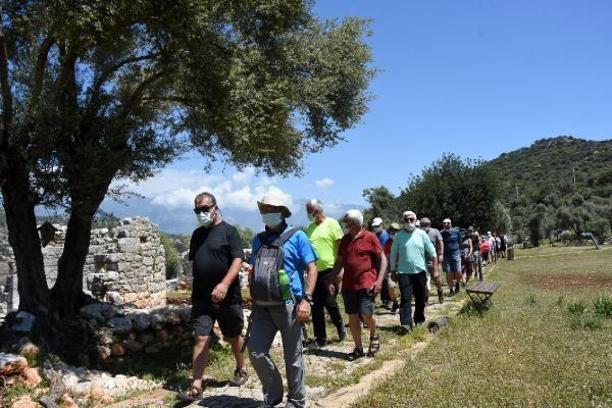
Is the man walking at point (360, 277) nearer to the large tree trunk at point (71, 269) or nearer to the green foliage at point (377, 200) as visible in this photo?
the large tree trunk at point (71, 269)

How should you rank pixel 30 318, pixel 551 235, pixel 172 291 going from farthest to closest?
pixel 551 235 < pixel 172 291 < pixel 30 318

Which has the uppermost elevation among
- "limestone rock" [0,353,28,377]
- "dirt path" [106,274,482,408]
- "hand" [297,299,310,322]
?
"hand" [297,299,310,322]

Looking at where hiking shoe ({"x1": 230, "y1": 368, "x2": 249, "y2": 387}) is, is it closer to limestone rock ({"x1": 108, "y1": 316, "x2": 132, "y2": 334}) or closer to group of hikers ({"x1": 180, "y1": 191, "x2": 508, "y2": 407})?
group of hikers ({"x1": 180, "y1": 191, "x2": 508, "y2": 407})

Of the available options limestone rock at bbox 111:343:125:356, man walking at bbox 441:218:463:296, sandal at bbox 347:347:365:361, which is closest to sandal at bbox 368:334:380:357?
sandal at bbox 347:347:365:361

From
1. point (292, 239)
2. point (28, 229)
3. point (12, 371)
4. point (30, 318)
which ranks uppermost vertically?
point (28, 229)

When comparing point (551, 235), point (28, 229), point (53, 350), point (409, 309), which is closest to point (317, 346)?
point (409, 309)

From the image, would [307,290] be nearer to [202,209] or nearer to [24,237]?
[202,209]

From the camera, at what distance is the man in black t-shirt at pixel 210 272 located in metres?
6.31

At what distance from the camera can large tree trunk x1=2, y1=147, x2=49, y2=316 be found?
8.64 m

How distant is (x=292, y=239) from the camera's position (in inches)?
224

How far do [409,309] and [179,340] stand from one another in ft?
14.1

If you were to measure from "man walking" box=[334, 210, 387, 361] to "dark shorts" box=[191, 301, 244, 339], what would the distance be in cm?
173

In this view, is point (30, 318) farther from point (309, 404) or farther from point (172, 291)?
point (172, 291)

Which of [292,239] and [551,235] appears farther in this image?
[551,235]
